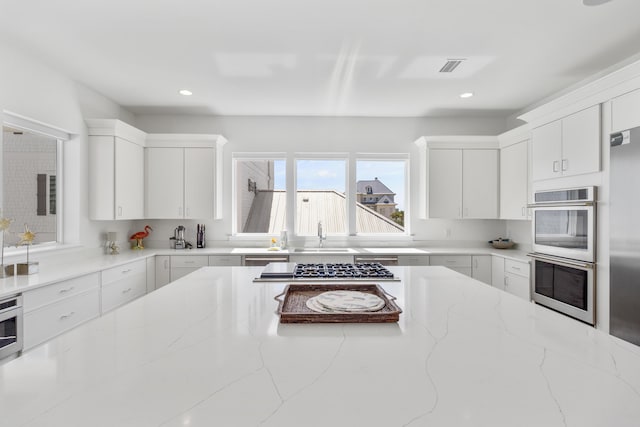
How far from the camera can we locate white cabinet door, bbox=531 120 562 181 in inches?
112

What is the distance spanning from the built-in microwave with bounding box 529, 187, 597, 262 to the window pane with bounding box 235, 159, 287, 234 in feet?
9.58

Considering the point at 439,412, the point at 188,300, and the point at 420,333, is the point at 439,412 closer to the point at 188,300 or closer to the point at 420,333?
the point at 420,333

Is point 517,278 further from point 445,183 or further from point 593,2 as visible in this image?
point 593,2

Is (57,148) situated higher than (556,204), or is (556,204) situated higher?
(57,148)

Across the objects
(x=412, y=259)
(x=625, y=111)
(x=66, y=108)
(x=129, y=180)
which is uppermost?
(x=66, y=108)

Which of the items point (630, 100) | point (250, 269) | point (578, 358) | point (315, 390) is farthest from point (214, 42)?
point (630, 100)

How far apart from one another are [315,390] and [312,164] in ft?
12.8

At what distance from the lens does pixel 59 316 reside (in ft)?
7.82

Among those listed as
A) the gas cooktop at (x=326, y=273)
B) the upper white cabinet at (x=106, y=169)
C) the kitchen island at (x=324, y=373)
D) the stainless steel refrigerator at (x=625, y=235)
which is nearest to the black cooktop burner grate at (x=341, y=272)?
the gas cooktop at (x=326, y=273)

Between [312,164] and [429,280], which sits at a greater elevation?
[312,164]

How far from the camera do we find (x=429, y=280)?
6.25 ft

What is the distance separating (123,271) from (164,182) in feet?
4.13

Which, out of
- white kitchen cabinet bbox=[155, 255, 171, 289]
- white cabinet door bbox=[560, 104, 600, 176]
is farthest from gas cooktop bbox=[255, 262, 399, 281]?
white kitchen cabinet bbox=[155, 255, 171, 289]

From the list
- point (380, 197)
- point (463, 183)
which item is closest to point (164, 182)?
point (380, 197)
